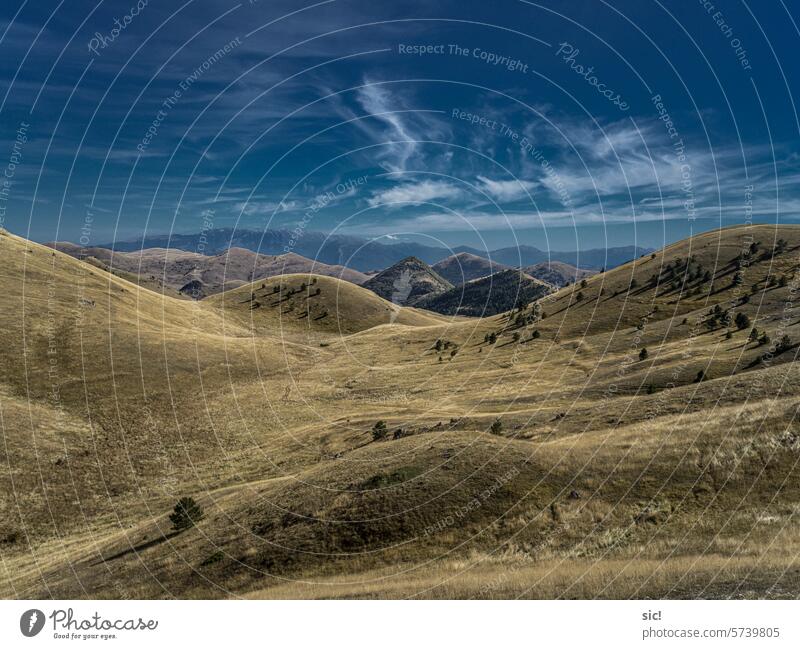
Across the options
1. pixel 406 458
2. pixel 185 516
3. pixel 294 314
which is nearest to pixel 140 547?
pixel 185 516

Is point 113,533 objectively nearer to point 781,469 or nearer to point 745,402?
point 781,469

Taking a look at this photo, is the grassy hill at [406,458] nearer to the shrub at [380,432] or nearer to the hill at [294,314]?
the shrub at [380,432]

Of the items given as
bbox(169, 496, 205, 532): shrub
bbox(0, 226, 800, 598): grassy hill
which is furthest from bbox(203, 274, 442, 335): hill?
bbox(169, 496, 205, 532): shrub

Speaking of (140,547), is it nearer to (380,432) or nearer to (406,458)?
(406,458)

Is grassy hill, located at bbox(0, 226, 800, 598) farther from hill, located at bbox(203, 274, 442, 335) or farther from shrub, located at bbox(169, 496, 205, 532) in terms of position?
hill, located at bbox(203, 274, 442, 335)

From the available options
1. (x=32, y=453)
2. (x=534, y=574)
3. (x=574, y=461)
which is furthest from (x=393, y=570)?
(x=32, y=453)

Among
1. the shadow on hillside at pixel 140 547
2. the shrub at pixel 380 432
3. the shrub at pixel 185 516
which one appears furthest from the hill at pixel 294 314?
the shadow on hillside at pixel 140 547
